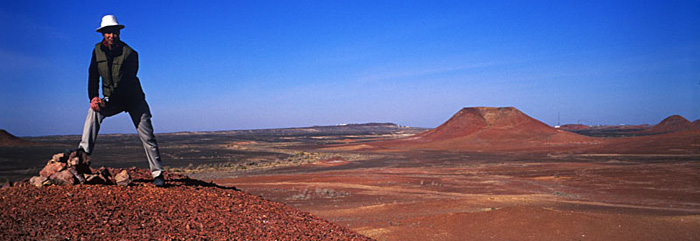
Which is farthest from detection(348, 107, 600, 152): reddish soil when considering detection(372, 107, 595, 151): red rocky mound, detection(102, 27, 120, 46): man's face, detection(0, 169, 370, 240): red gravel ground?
detection(102, 27, 120, 46): man's face

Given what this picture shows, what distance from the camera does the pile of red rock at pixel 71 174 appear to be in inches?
189

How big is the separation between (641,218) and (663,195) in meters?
7.82

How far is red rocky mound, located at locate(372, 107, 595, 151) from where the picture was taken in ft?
174

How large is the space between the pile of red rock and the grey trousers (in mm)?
168

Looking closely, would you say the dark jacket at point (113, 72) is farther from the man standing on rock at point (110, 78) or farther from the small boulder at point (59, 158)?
the small boulder at point (59, 158)

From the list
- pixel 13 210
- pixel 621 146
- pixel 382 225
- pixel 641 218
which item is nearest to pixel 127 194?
pixel 13 210

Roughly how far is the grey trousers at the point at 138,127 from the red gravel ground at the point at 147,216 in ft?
1.11

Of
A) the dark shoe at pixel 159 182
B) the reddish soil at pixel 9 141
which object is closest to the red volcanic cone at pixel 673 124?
the dark shoe at pixel 159 182

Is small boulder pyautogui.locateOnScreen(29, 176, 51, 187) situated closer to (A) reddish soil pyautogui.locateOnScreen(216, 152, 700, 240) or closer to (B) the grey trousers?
(B) the grey trousers

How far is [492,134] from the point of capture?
57.2m

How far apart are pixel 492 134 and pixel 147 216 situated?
187ft

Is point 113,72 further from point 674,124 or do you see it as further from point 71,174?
point 674,124

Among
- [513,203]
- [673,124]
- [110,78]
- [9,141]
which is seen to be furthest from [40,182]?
[673,124]

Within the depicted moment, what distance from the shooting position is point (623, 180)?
19422 mm
